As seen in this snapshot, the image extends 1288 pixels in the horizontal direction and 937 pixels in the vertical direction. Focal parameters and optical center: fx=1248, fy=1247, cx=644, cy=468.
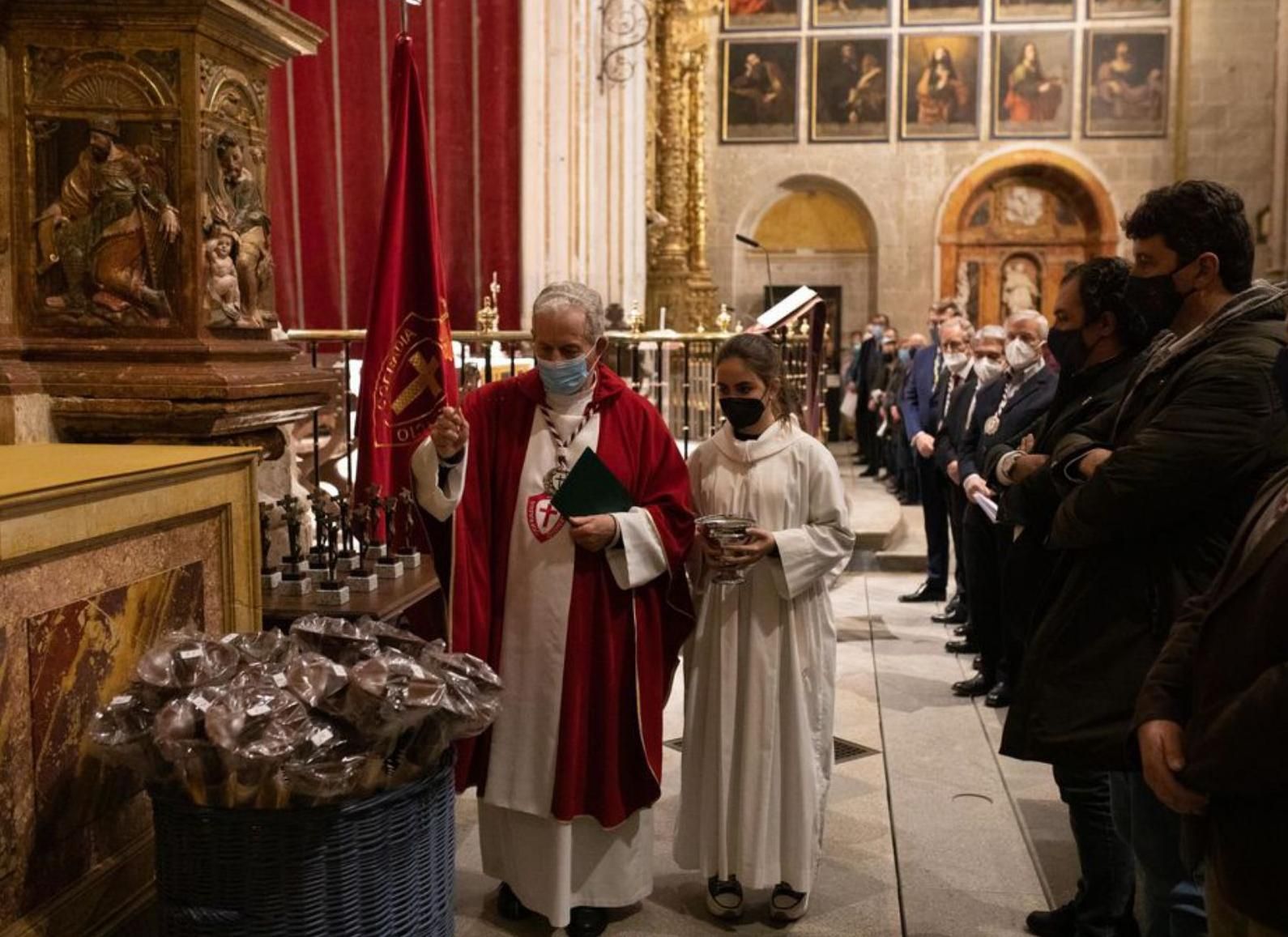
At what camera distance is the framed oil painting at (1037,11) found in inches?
685

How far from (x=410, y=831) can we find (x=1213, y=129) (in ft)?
58.3

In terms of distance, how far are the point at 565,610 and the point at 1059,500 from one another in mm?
1207

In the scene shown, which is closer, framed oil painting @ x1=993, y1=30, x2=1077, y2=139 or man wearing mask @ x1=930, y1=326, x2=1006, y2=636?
man wearing mask @ x1=930, y1=326, x2=1006, y2=636

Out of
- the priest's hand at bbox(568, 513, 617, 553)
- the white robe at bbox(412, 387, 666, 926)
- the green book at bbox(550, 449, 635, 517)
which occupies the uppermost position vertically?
the green book at bbox(550, 449, 635, 517)

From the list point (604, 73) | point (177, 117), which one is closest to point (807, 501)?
point (177, 117)

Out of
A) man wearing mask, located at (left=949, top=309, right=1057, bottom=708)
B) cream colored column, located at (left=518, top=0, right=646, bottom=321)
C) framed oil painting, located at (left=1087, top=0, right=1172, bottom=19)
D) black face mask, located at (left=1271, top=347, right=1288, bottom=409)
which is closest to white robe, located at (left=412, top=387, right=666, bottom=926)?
black face mask, located at (left=1271, top=347, right=1288, bottom=409)

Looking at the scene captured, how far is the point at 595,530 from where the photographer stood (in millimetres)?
2990

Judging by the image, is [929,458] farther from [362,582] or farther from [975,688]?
[362,582]

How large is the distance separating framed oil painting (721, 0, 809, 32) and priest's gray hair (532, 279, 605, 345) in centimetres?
1599

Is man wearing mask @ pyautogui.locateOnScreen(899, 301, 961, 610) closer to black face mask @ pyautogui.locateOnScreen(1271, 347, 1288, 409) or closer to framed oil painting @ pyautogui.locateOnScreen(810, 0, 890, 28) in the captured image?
black face mask @ pyautogui.locateOnScreen(1271, 347, 1288, 409)

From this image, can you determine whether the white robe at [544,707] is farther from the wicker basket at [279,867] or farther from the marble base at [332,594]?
the wicker basket at [279,867]

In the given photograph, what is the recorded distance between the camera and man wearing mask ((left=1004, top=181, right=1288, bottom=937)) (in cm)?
236

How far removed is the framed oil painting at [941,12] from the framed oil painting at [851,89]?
48 cm

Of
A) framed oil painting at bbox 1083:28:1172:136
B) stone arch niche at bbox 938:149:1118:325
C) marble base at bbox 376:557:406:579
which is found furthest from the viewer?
stone arch niche at bbox 938:149:1118:325
